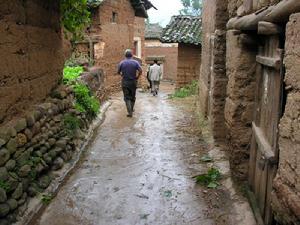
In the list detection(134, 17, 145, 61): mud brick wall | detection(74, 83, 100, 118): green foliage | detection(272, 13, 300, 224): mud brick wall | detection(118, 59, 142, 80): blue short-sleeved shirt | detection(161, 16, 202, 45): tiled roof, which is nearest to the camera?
detection(272, 13, 300, 224): mud brick wall

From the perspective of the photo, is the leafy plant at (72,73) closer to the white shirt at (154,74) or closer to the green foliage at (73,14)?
the green foliage at (73,14)

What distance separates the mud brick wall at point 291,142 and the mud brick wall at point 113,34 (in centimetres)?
1203

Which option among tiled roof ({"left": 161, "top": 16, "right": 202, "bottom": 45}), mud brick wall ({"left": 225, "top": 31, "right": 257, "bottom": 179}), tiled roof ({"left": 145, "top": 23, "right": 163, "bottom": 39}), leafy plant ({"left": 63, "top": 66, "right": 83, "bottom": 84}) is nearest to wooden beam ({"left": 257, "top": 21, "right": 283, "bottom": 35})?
mud brick wall ({"left": 225, "top": 31, "right": 257, "bottom": 179})

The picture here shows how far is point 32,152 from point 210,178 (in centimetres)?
256

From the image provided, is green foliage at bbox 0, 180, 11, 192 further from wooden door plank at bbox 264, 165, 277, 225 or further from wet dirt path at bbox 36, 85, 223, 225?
wooden door plank at bbox 264, 165, 277, 225

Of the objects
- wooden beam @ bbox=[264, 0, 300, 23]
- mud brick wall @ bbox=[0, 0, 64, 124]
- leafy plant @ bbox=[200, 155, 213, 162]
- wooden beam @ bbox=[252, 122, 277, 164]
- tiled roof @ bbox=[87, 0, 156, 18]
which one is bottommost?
leafy plant @ bbox=[200, 155, 213, 162]

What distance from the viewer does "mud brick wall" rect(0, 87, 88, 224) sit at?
419cm

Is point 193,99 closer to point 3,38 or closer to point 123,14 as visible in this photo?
point 123,14

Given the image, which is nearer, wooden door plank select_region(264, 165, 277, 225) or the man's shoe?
wooden door plank select_region(264, 165, 277, 225)

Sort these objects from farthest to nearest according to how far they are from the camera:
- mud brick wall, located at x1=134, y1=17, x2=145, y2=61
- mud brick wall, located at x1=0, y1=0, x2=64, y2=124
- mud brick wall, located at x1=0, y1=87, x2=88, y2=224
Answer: mud brick wall, located at x1=134, y1=17, x2=145, y2=61 → mud brick wall, located at x1=0, y1=0, x2=64, y2=124 → mud brick wall, located at x1=0, y1=87, x2=88, y2=224

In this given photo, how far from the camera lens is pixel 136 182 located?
19.2 ft

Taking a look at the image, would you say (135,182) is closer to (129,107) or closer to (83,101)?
(83,101)

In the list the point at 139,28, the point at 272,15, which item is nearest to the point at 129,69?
the point at 272,15

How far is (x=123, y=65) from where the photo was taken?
10.6 meters
